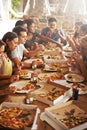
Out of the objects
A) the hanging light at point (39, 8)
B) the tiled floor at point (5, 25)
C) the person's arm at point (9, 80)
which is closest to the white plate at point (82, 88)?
the person's arm at point (9, 80)

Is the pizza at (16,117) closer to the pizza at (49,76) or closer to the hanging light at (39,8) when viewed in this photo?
the pizza at (49,76)

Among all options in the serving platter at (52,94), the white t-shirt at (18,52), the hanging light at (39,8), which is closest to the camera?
the serving platter at (52,94)

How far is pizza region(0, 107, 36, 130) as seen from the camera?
4.59 ft

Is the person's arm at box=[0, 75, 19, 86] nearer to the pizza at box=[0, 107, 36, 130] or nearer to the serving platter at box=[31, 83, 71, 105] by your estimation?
the serving platter at box=[31, 83, 71, 105]

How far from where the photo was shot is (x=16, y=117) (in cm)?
150

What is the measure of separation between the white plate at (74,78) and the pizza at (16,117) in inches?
31.9

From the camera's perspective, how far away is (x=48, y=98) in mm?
1792

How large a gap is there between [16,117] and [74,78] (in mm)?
1023

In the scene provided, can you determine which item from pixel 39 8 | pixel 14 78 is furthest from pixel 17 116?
pixel 39 8

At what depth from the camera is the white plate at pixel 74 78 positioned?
7.56 feet

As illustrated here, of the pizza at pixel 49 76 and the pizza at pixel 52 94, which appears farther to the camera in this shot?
Result: the pizza at pixel 49 76

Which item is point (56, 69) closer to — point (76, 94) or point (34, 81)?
point (34, 81)

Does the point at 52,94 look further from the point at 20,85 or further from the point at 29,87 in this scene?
the point at 20,85

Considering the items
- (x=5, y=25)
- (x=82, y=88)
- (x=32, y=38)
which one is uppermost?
(x=5, y=25)
